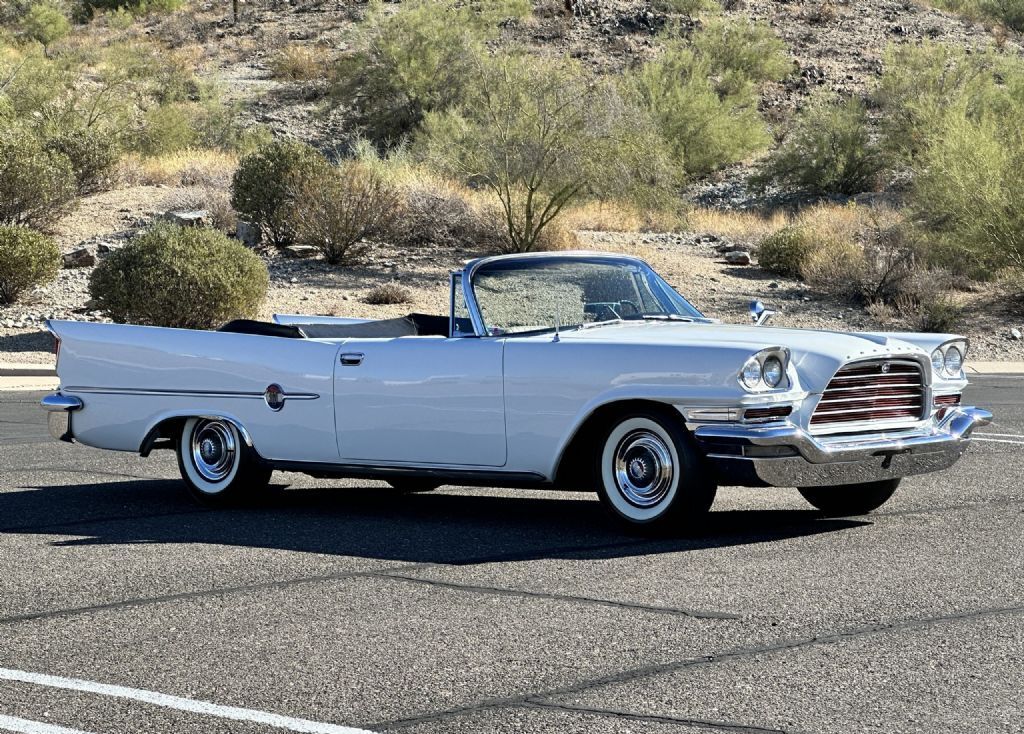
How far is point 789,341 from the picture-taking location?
818cm

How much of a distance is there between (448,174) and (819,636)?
31592 mm

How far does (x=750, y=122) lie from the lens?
52.5 meters

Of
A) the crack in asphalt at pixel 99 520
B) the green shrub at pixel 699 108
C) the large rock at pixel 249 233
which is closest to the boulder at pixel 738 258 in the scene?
the large rock at pixel 249 233

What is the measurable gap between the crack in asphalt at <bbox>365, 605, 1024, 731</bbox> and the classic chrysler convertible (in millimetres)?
1663

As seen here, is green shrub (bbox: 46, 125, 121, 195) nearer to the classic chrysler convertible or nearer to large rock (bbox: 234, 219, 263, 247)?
large rock (bbox: 234, 219, 263, 247)

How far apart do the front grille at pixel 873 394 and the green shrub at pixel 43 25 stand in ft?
214

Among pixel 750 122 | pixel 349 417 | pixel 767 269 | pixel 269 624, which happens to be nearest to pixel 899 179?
pixel 750 122

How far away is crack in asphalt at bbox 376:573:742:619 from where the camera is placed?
6.34 m

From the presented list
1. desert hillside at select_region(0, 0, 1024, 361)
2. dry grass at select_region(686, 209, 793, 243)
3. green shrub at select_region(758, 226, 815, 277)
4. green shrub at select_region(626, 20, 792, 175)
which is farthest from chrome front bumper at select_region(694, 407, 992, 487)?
green shrub at select_region(626, 20, 792, 175)

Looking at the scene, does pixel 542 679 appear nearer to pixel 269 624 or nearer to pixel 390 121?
pixel 269 624

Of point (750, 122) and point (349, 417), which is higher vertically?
point (750, 122)

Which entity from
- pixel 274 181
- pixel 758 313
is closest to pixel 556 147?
pixel 274 181

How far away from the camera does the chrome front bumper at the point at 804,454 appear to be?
7.70 metres

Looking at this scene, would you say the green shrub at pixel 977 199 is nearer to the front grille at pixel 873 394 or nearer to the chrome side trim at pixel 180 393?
the front grille at pixel 873 394
